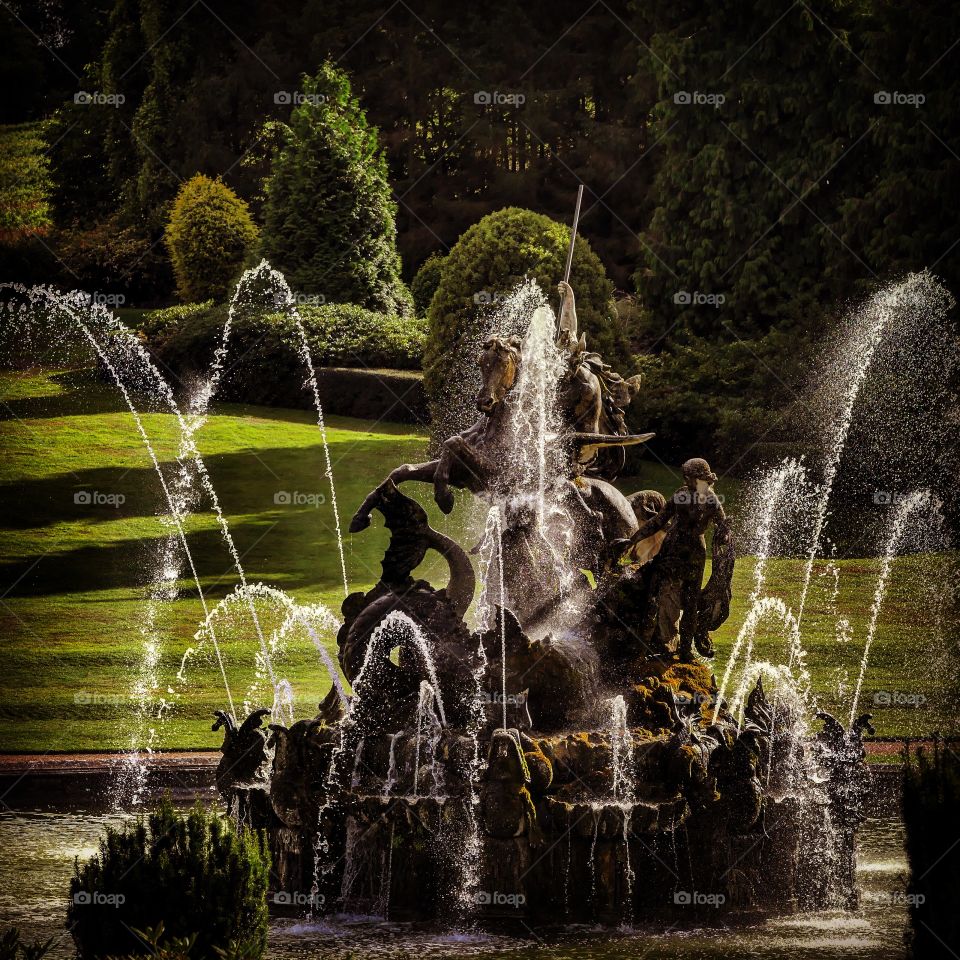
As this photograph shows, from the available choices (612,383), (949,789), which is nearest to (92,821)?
(612,383)

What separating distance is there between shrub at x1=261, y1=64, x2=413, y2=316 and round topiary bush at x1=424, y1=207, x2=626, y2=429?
7.42 m

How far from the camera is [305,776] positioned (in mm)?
11992

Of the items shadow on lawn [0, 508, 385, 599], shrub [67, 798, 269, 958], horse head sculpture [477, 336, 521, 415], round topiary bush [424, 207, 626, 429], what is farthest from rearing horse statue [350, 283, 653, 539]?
round topiary bush [424, 207, 626, 429]

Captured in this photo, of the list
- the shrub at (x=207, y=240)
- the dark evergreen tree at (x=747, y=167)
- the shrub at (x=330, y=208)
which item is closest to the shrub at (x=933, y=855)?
the dark evergreen tree at (x=747, y=167)

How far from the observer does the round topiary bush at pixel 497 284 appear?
2725 cm

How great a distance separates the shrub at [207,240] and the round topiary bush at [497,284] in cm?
1143

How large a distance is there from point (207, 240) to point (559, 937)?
95.6 feet

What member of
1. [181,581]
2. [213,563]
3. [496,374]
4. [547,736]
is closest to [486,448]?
[496,374]

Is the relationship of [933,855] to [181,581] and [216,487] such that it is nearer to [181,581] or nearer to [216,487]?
[181,581]

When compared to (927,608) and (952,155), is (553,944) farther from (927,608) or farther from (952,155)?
(952,155)

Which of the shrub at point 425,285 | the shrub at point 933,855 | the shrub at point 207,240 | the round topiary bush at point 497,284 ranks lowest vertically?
the shrub at point 933,855

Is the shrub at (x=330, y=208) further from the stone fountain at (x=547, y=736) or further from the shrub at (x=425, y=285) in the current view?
the stone fountain at (x=547, y=736)

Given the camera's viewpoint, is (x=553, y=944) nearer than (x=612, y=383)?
Yes

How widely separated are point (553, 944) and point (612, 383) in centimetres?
511
